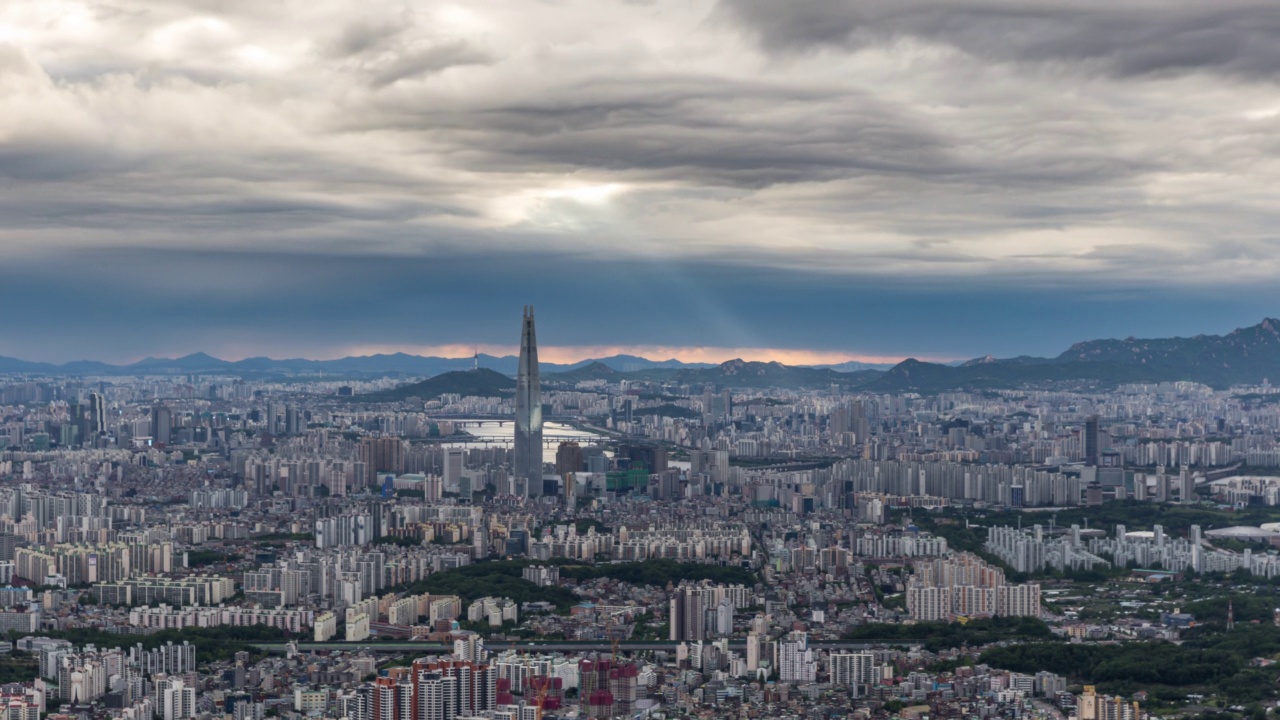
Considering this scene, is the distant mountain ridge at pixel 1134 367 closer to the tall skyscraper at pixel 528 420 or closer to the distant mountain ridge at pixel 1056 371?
the distant mountain ridge at pixel 1056 371

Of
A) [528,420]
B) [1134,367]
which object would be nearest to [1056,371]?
[1134,367]

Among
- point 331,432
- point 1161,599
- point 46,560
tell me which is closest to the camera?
point 1161,599

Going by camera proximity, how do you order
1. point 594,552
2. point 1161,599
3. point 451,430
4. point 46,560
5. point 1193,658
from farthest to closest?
1. point 451,430
2. point 594,552
3. point 46,560
4. point 1161,599
5. point 1193,658

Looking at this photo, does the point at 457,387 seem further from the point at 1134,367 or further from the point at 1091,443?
the point at 1091,443

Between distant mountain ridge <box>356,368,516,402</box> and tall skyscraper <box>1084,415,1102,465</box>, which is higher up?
distant mountain ridge <box>356,368,516,402</box>

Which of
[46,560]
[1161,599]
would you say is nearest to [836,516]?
[1161,599]

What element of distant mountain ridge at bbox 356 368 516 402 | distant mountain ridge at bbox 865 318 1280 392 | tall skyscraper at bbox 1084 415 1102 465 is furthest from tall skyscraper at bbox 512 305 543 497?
distant mountain ridge at bbox 865 318 1280 392

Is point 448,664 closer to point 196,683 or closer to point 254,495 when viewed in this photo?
point 196,683

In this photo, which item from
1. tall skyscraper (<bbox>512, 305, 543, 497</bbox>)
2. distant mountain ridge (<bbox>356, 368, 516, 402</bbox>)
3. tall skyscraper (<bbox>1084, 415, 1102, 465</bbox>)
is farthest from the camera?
distant mountain ridge (<bbox>356, 368, 516, 402</bbox>)

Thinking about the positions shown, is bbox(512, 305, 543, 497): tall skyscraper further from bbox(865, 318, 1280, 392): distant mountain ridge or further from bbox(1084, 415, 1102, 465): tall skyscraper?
bbox(865, 318, 1280, 392): distant mountain ridge
